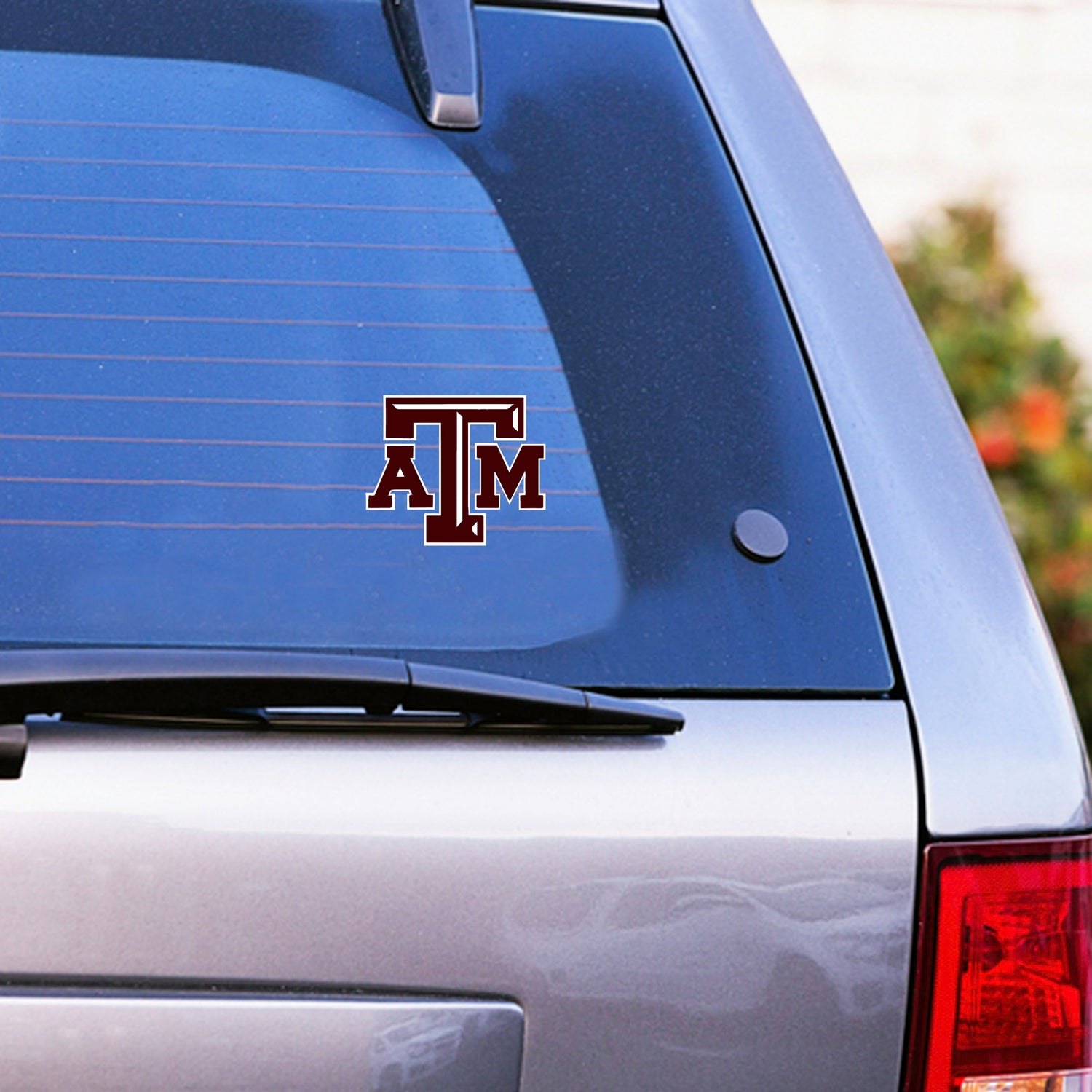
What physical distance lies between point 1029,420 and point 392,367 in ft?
11.7

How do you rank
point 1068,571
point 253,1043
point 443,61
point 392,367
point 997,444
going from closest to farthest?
point 253,1043 → point 392,367 → point 443,61 → point 1068,571 → point 997,444

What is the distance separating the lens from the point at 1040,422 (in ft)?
15.4

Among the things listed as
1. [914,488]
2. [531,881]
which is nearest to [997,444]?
[914,488]

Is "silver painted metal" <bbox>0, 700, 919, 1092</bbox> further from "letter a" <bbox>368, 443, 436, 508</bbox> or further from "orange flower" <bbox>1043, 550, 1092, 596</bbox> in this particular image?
"orange flower" <bbox>1043, 550, 1092, 596</bbox>

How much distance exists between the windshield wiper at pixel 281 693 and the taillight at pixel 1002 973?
286 mm

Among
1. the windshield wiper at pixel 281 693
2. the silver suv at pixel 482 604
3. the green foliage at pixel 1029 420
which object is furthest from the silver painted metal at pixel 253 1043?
the green foliage at pixel 1029 420

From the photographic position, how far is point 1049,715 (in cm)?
147

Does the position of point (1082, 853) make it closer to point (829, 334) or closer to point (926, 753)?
point (926, 753)

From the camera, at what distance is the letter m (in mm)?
1458

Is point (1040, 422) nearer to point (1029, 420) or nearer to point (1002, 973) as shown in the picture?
point (1029, 420)

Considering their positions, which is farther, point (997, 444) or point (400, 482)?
point (997, 444)

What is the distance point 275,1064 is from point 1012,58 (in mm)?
6175

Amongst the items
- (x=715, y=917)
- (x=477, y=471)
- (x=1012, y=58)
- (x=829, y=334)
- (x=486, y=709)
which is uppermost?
(x=1012, y=58)

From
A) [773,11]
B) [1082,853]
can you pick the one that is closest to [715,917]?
[1082,853]
